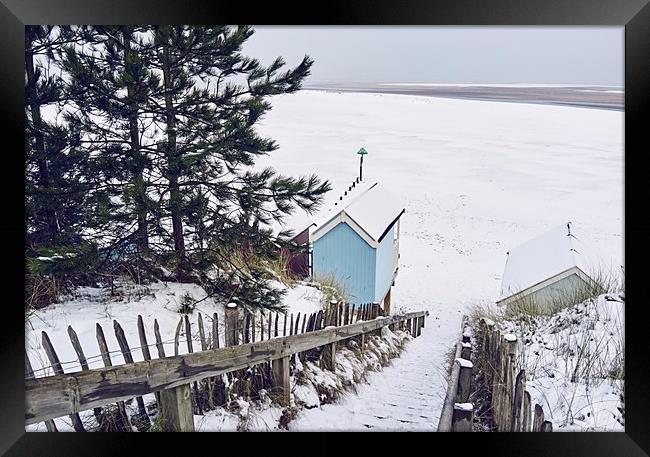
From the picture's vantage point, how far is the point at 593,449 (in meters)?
3.19

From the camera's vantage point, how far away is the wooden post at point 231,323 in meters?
3.31

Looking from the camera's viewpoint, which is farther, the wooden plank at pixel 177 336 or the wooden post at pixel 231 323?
the wooden post at pixel 231 323

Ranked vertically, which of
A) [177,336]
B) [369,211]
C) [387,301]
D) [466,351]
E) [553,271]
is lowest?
[466,351]

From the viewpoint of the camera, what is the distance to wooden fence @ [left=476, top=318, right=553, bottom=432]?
3.29 meters

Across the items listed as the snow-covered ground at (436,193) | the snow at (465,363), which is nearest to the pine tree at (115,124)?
the snow-covered ground at (436,193)

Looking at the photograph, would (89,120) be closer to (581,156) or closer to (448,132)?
(448,132)

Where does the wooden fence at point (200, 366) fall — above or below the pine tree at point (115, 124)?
below

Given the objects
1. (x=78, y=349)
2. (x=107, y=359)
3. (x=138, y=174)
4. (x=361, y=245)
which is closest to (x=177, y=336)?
(x=107, y=359)

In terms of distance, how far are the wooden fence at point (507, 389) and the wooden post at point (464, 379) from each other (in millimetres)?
150

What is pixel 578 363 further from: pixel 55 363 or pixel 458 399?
pixel 55 363

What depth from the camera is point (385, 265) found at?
3.37 meters

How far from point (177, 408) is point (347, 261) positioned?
43.2 inches
